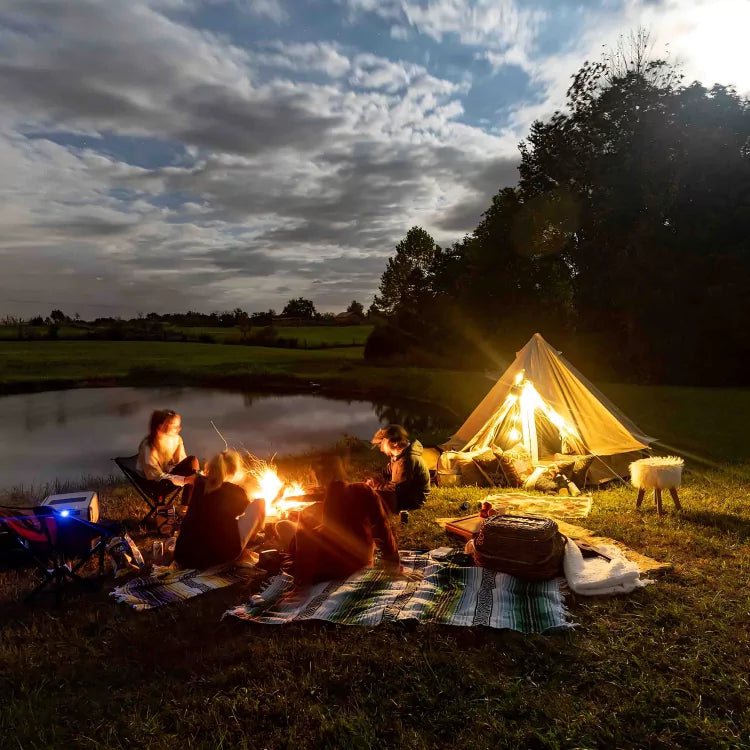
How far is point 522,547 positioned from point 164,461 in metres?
4.55

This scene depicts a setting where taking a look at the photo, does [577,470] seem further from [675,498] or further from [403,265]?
[403,265]

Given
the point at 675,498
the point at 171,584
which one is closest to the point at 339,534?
the point at 171,584

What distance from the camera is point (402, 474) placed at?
7.09 m

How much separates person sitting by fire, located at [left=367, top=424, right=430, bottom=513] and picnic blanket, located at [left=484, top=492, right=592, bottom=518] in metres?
0.97

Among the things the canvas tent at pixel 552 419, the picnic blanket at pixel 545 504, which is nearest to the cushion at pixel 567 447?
the canvas tent at pixel 552 419

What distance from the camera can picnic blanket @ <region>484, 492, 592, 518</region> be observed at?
22.7ft

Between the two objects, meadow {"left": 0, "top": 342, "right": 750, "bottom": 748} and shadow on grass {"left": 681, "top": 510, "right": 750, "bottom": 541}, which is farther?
shadow on grass {"left": 681, "top": 510, "right": 750, "bottom": 541}

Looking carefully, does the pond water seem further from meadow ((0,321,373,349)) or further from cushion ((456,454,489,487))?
meadow ((0,321,373,349))

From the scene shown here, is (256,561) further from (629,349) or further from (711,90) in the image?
(711,90)

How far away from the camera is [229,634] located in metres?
4.17

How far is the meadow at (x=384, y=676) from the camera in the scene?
10.3 ft


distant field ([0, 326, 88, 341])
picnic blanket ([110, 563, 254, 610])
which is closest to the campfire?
picnic blanket ([110, 563, 254, 610])

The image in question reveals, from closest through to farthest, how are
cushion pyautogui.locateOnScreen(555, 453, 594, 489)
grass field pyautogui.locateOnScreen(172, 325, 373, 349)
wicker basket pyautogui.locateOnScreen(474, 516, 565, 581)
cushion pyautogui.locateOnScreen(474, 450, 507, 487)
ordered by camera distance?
wicker basket pyautogui.locateOnScreen(474, 516, 565, 581), cushion pyautogui.locateOnScreen(555, 453, 594, 489), cushion pyautogui.locateOnScreen(474, 450, 507, 487), grass field pyautogui.locateOnScreen(172, 325, 373, 349)

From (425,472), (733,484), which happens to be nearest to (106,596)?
(425,472)
